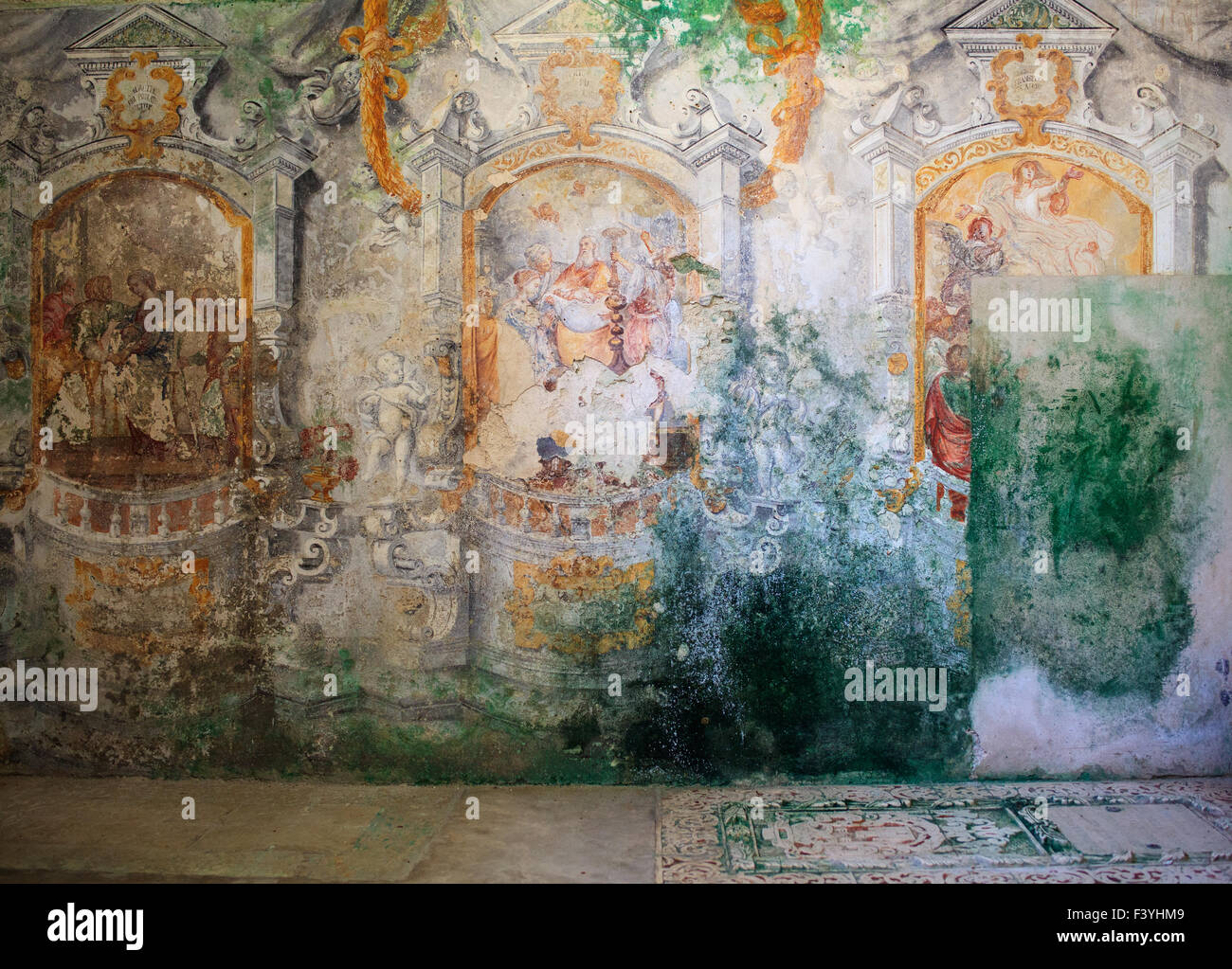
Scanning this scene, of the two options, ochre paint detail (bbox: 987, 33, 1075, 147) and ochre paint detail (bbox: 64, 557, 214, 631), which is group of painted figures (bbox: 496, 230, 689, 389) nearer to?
ochre paint detail (bbox: 987, 33, 1075, 147)

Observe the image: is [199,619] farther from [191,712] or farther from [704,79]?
[704,79]

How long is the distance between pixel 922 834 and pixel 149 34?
221 inches

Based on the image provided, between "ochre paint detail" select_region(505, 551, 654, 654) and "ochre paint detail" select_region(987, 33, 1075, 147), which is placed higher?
"ochre paint detail" select_region(987, 33, 1075, 147)

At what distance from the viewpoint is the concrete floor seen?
12.1 feet

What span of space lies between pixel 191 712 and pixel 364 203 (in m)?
2.86

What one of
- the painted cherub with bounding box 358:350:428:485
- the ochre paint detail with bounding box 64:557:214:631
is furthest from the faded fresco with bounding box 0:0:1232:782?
the ochre paint detail with bounding box 64:557:214:631

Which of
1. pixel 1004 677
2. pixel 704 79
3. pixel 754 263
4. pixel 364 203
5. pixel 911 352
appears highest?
pixel 704 79

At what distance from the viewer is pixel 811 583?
4.50m

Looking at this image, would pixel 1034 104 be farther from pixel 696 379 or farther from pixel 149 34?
pixel 149 34

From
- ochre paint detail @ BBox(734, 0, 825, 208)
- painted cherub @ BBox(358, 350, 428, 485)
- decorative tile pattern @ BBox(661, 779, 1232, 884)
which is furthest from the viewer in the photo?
painted cherub @ BBox(358, 350, 428, 485)

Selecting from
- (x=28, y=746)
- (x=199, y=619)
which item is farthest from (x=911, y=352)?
(x=28, y=746)

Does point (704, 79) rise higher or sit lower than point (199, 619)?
higher

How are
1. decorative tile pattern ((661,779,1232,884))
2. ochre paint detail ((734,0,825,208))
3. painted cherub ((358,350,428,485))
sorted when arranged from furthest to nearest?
1. painted cherub ((358,350,428,485))
2. ochre paint detail ((734,0,825,208))
3. decorative tile pattern ((661,779,1232,884))

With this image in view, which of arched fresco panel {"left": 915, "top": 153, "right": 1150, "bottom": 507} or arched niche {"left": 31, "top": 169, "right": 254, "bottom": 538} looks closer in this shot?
arched fresco panel {"left": 915, "top": 153, "right": 1150, "bottom": 507}
